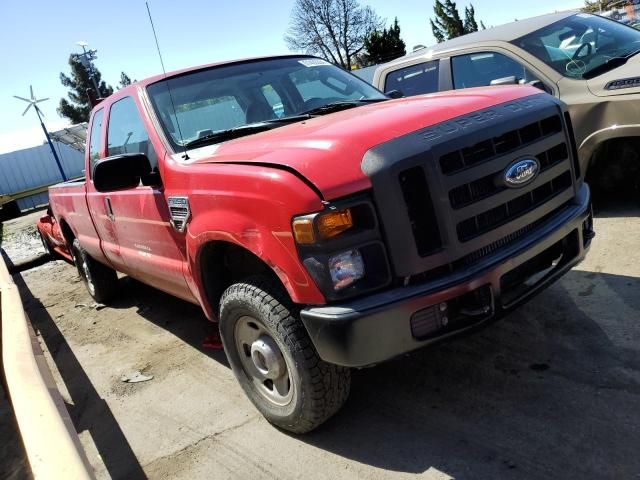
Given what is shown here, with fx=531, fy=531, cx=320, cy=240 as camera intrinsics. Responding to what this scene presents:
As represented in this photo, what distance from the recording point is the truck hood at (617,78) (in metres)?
4.38

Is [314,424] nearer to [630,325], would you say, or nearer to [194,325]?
[630,325]

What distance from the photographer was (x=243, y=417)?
3.10m

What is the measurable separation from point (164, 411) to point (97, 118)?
2707 mm

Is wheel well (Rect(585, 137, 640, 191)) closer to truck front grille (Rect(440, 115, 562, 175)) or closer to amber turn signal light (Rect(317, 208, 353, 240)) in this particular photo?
truck front grille (Rect(440, 115, 562, 175))

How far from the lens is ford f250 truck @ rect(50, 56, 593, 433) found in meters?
2.19

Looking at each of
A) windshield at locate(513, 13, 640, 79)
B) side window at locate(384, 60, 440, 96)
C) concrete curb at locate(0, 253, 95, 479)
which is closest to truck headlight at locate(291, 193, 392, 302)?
concrete curb at locate(0, 253, 95, 479)

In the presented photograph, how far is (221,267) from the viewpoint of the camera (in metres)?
3.12

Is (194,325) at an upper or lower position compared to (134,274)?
lower

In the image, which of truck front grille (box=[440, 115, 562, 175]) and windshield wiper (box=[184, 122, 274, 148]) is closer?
truck front grille (box=[440, 115, 562, 175])

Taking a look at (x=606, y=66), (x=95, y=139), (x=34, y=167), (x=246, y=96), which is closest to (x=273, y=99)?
(x=246, y=96)

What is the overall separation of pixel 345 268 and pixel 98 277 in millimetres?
A: 4405

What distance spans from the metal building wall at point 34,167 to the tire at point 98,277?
2737cm

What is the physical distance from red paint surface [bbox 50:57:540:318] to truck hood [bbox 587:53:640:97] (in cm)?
205

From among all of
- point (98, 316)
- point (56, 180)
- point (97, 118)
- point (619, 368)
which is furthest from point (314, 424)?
point (56, 180)
